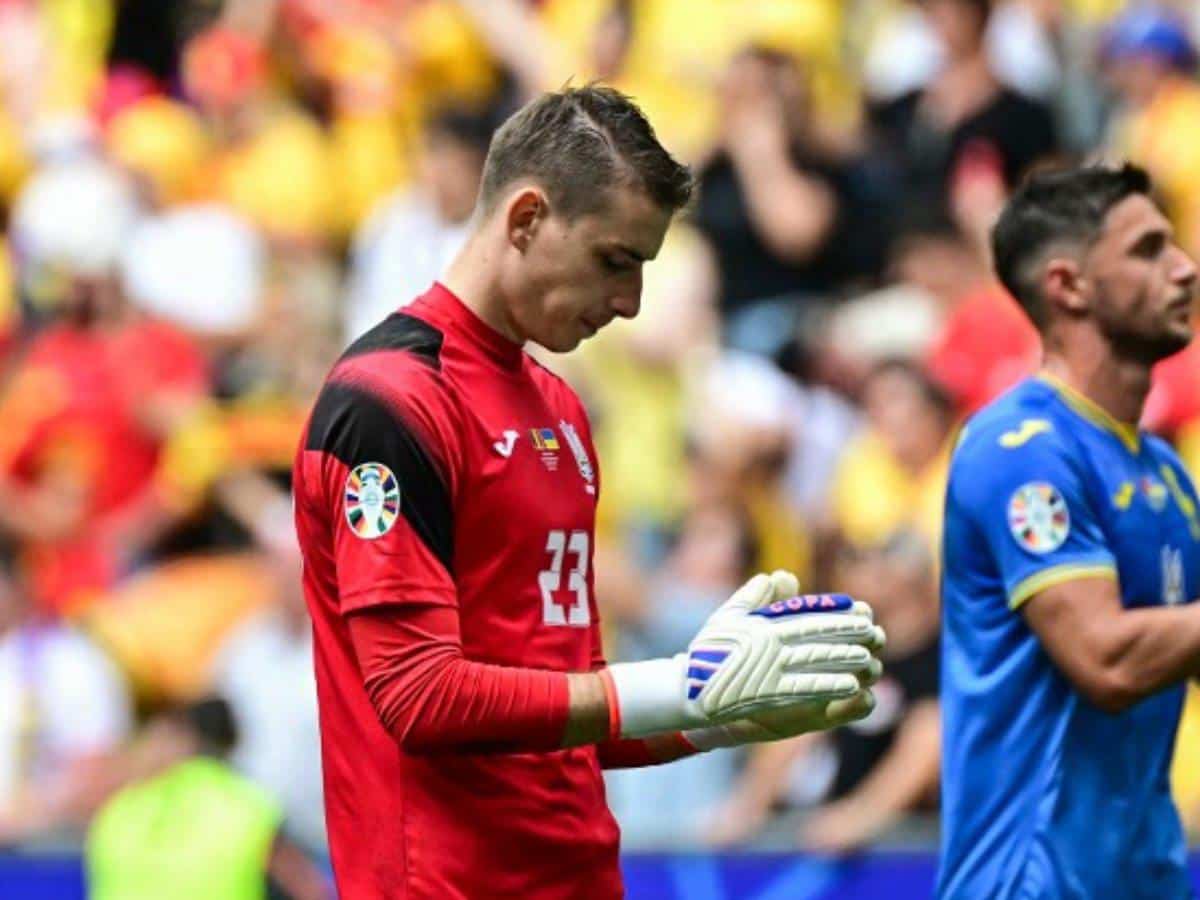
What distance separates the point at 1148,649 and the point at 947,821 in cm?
58

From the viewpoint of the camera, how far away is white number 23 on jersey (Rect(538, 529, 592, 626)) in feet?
14.5

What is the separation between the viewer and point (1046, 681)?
5.08 meters

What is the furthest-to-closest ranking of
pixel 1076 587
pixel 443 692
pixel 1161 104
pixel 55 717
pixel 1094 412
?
pixel 1161 104 → pixel 55 717 → pixel 1094 412 → pixel 1076 587 → pixel 443 692

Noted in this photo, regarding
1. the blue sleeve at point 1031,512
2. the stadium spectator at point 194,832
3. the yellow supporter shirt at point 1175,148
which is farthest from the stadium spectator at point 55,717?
the blue sleeve at point 1031,512

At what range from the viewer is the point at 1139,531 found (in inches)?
203

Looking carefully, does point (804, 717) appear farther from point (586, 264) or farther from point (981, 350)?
point (981, 350)

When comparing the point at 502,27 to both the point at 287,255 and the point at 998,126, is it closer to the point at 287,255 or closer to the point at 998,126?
the point at 287,255

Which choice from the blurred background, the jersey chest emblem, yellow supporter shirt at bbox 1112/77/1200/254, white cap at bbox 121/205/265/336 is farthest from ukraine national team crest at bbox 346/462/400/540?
white cap at bbox 121/205/265/336

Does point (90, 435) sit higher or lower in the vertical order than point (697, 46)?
lower

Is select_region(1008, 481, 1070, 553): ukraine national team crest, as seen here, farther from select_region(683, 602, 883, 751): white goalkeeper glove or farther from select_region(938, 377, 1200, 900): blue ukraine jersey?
select_region(683, 602, 883, 751): white goalkeeper glove

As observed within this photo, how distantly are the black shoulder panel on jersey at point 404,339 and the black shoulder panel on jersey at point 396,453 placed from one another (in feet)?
0.43

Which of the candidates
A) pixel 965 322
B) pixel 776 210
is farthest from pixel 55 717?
pixel 965 322

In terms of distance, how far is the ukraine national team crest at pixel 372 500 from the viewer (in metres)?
4.14

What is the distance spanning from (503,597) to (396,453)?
349 millimetres
